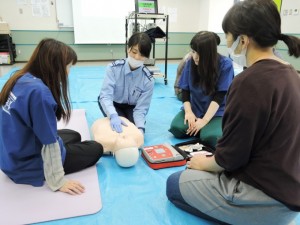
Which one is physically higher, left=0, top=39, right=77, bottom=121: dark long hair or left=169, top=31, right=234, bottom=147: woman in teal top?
left=0, top=39, right=77, bottom=121: dark long hair

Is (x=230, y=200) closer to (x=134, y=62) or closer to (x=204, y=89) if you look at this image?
(x=204, y=89)

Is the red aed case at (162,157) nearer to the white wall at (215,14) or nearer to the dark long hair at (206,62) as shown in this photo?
the dark long hair at (206,62)

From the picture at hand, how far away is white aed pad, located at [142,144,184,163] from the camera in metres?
1.67

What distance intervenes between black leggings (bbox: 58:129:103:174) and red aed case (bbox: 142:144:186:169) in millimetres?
309

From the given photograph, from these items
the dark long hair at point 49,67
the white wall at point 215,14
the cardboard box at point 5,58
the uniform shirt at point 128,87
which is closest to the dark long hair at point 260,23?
the dark long hair at point 49,67

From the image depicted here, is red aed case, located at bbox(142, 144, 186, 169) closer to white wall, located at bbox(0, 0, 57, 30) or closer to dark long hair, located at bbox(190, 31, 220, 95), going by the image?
dark long hair, located at bbox(190, 31, 220, 95)

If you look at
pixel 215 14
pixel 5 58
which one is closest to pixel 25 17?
pixel 5 58

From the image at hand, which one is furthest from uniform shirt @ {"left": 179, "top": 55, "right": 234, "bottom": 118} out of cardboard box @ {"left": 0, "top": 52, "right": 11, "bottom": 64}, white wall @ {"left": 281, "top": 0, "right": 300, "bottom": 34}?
cardboard box @ {"left": 0, "top": 52, "right": 11, "bottom": 64}

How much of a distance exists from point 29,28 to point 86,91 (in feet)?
10.1

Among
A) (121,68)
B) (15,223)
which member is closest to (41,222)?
(15,223)

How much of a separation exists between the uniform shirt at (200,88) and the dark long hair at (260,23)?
101 centimetres

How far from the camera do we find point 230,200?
1046 mm

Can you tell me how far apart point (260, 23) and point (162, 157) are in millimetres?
1040

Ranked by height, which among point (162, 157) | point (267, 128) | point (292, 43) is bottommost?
point (162, 157)
